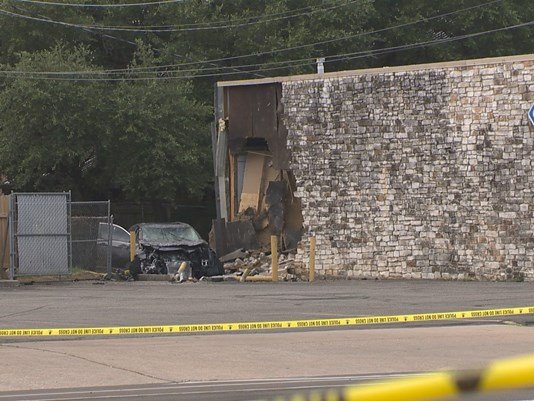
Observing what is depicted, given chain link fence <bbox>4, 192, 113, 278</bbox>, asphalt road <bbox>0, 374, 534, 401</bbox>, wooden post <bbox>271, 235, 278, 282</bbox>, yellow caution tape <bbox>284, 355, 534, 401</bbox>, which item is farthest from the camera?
wooden post <bbox>271, 235, 278, 282</bbox>

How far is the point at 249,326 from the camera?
45.9ft

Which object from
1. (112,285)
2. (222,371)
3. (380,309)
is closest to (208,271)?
(112,285)

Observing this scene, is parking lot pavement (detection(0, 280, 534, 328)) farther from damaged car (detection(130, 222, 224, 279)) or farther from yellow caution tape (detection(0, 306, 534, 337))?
damaged car (detection(130, 222, 224, 279))

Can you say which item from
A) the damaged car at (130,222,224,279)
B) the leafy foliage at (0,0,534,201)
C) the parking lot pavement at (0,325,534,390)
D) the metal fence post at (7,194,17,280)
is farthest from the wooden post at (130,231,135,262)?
the parking lot pavement at (0,325,534,390)

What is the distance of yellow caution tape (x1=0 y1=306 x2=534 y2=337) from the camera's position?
44.5ft

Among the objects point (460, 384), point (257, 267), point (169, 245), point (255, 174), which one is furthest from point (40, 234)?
point (460, 384)

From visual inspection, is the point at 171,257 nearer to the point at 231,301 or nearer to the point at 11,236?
the point at 11,236

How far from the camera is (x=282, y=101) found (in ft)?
88.2

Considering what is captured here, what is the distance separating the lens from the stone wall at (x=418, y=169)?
77.3ft

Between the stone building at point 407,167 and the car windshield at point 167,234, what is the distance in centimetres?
276

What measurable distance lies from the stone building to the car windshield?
9.05 ft

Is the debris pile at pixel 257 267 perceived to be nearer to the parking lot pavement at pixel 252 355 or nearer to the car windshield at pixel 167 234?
the car windshield at pixel 167 234

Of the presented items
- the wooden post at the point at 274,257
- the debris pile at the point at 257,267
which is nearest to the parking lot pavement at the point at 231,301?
the wooden post at the point at 274,257

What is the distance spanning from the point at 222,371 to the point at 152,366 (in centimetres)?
87
